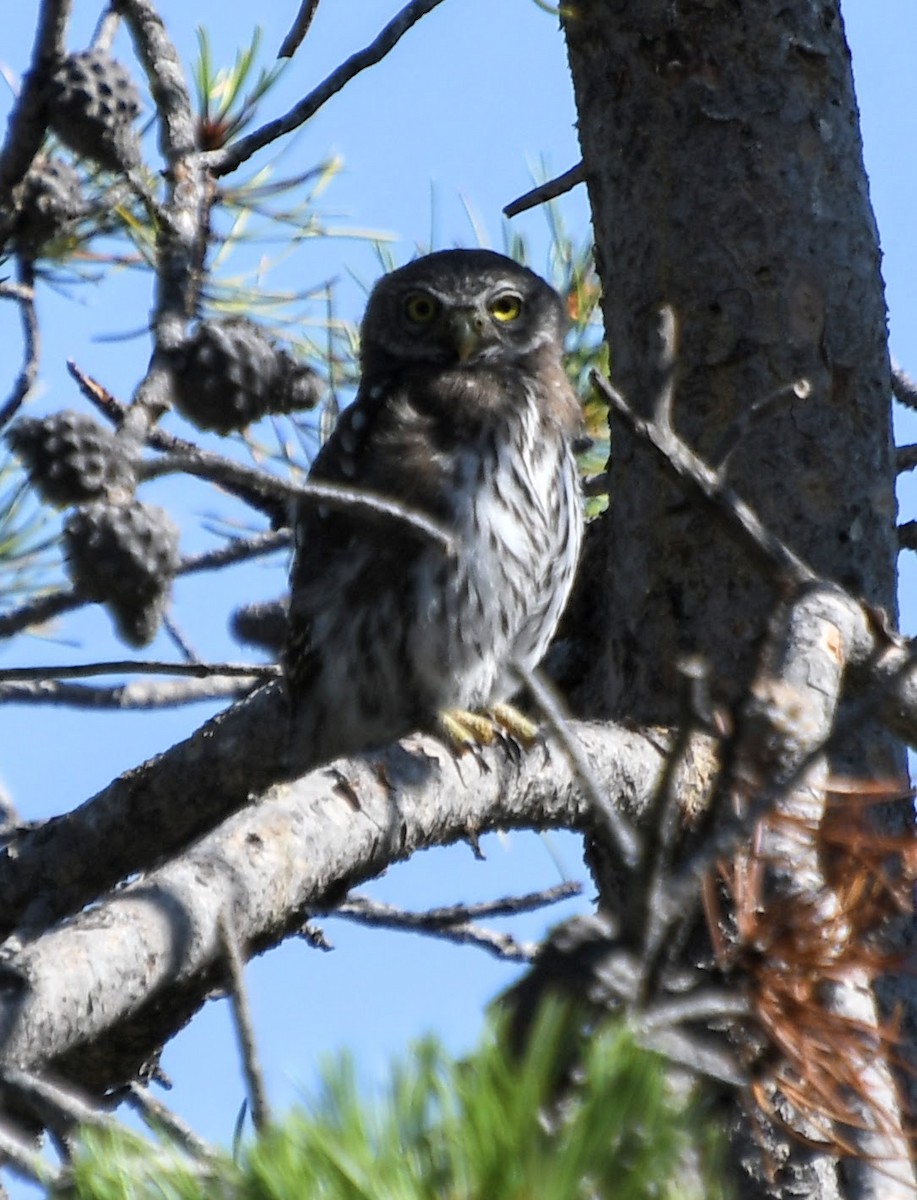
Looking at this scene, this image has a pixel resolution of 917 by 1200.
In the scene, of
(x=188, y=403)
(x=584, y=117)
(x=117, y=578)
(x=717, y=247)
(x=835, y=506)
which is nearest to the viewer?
(x=117, y=578)

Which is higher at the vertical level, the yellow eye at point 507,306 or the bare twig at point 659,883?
the yellow eye at point 507,306

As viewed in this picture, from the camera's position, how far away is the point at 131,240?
3.68 metres

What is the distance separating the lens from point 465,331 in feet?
13.1

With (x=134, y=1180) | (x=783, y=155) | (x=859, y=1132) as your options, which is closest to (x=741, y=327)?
(x=783, y=155)

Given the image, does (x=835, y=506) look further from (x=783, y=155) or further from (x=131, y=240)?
(x=131, y=240)

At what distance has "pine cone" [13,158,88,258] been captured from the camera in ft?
9.49

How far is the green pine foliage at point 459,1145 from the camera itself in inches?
38.6

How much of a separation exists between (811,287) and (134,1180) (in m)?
2.21

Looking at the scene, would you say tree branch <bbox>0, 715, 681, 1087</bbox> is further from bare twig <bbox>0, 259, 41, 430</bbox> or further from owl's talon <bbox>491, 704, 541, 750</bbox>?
bare twig <bbox>0, 259, 41, 430</bbox>

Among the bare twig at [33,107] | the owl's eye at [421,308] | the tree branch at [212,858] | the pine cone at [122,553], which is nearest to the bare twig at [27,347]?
the bare twig at [33,107]

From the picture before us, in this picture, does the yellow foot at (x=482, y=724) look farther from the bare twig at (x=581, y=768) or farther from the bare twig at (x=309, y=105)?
the bare twig at (x=581, y=768)

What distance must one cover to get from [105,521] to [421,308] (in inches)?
89.2

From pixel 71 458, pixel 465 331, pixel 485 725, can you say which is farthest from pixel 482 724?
pixel 71 458

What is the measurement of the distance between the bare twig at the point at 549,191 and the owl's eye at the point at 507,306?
641mm
